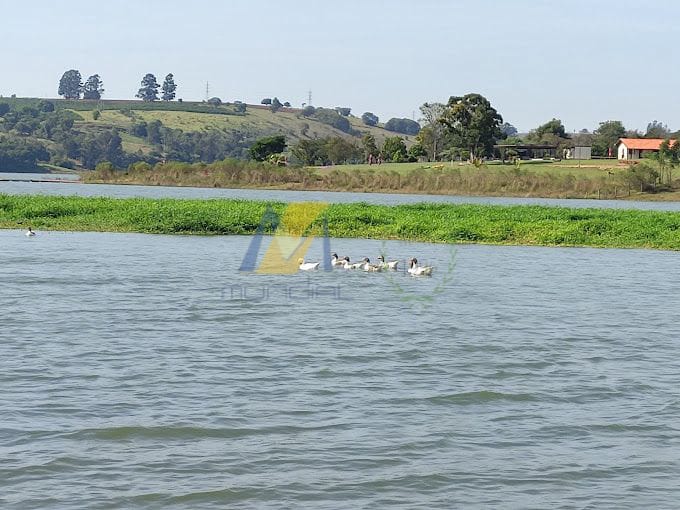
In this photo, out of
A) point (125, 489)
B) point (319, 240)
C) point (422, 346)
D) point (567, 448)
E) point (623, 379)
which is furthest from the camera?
point (319, 240)

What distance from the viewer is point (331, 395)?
16109mm

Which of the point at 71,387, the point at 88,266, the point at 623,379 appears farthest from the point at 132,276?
the point at 623,379

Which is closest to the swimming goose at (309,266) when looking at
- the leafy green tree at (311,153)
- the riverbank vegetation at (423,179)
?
the riverbank vegetation at (423,179)

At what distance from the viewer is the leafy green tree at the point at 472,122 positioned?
13175 cm

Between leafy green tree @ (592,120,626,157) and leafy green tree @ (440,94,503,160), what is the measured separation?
84.7ft

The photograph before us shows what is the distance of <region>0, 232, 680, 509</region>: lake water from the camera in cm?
1194

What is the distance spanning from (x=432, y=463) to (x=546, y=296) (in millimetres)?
17471

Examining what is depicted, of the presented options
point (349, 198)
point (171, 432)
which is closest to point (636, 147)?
point (349, 198)

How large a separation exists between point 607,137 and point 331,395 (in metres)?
152

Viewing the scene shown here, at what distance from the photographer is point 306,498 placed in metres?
11.5

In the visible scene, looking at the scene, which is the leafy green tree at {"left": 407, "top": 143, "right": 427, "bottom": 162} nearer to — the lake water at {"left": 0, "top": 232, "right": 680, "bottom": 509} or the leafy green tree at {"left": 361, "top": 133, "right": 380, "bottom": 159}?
the leafy green tree at {"left": 361, "top": 133, "right": 380, "bottom": 159}

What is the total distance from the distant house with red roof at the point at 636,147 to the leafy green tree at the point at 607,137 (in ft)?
28.3

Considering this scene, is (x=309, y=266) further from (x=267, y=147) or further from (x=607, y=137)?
(x=607, y=137)

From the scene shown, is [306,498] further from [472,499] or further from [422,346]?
[422,346]
